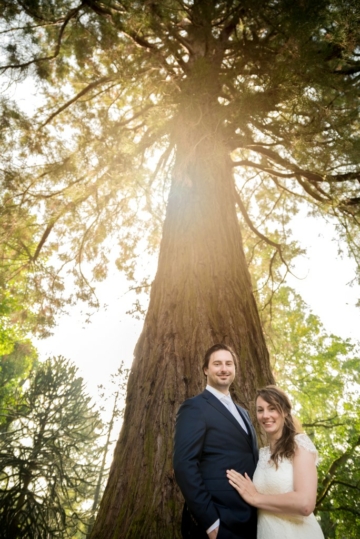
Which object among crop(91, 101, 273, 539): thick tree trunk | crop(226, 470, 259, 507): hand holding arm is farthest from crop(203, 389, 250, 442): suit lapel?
crop(91, 101, 273, 539): thick tree trunk

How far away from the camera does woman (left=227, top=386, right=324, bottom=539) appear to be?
1.30 metres

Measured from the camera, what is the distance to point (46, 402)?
320 inches

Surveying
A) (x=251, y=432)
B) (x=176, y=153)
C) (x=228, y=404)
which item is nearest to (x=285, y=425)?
(x=251, y=432)

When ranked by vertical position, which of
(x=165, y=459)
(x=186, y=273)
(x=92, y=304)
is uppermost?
(x=92, y=304)

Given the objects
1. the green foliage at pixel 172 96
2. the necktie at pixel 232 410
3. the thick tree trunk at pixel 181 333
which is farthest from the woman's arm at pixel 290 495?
the green foliage at pixel 172 96

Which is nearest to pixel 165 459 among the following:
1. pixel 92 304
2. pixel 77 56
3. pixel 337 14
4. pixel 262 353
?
pixel 262 353

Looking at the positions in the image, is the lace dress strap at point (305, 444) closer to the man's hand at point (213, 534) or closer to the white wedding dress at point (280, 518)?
the white wedding dress at point (280, 518)

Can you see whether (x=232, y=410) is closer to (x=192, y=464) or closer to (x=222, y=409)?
(x=222, y=409)

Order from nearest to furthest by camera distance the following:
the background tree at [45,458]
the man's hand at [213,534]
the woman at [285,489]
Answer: the man's hand at [213,534], the woman at [285,489], the background tree at [45,458]

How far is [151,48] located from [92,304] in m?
4.17

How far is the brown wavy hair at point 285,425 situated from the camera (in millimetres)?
1440

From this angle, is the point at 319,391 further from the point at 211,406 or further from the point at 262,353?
the point at 211,406

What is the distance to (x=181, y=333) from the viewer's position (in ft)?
7.91

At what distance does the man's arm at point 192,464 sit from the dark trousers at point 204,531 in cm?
6
